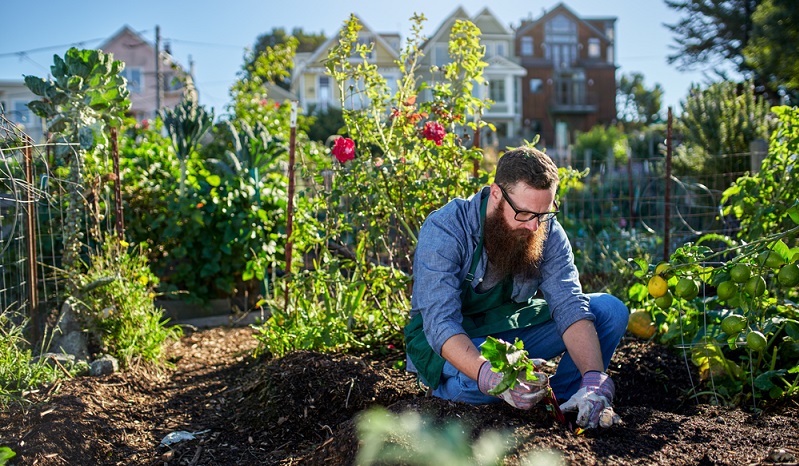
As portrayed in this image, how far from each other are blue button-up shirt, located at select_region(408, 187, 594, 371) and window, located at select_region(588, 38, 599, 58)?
126 feet

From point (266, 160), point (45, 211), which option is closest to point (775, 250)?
point (266, 160)

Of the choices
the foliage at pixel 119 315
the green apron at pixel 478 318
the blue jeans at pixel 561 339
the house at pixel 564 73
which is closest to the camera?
the green apron at pixel 478 318

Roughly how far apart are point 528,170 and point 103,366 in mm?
2516

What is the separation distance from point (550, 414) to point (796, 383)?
1154 millimetres

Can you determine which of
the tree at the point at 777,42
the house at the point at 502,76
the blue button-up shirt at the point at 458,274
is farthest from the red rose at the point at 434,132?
the house at the point at 502,76

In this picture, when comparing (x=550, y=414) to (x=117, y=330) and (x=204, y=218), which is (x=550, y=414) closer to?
(x=117, y=330)

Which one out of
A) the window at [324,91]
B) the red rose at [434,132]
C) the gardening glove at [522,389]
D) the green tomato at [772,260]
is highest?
the window at [324,91]

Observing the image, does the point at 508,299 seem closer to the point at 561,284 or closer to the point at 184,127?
the point at 561,284

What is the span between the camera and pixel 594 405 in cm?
221

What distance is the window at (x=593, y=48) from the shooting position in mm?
38562

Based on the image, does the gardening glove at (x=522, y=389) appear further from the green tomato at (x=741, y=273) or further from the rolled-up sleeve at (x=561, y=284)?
the green tomato at (x=741, y=273)

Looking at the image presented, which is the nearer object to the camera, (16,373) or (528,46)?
(16,373)

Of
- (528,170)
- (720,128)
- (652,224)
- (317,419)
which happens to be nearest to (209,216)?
(317,419)

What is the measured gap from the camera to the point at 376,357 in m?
3.69
